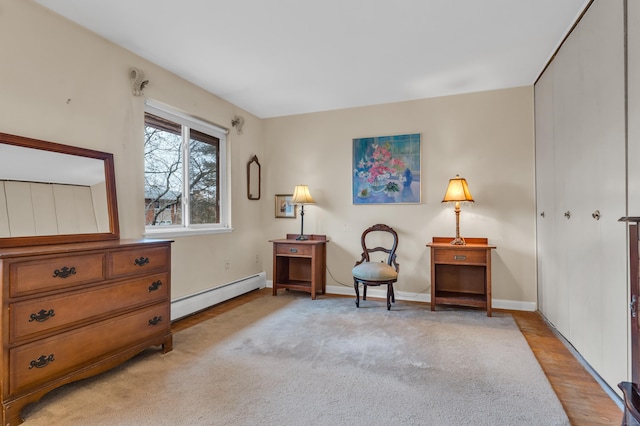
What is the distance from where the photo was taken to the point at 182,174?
349cm

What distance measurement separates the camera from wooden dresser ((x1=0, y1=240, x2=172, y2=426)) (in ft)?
5.32

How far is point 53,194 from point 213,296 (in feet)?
6.27

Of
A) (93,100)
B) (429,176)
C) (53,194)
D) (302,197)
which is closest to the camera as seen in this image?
(53,194)

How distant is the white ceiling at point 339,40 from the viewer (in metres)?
2.25

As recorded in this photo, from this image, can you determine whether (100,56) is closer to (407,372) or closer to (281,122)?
(281,122)

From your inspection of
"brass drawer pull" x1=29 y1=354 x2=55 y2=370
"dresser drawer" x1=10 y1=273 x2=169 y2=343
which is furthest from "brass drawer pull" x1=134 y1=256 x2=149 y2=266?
"brass drawer pull" x1=29 y1=354 x2=55 y2=370

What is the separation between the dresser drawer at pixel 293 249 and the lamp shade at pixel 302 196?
0.57 meters

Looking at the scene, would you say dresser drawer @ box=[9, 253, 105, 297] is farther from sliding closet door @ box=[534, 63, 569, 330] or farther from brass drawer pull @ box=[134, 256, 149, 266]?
sliding closet door @ box=[534, 63, 569, 330]

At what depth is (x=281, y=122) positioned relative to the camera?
4.68 m

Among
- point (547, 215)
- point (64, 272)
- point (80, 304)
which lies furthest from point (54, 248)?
point (547, 215)

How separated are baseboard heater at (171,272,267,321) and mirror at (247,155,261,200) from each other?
1.14 m

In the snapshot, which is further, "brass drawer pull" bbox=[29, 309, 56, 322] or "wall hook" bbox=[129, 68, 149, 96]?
"wall hook" bbox=[129, 68, 149, 96]

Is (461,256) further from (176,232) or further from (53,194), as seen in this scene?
(53,194)

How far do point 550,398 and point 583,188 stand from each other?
4.57ft
